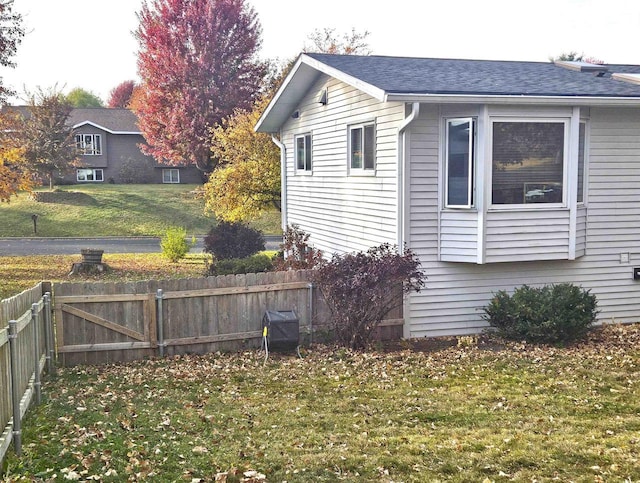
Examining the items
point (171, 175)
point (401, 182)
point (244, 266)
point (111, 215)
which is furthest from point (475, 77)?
point (171, 175)

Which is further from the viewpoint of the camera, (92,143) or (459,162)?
(92,143)

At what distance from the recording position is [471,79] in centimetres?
1183

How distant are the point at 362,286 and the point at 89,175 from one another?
41.0m

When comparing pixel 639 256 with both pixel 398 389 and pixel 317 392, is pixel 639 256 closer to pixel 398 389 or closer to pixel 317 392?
pixel 398 389

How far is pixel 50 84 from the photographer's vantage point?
3928cm

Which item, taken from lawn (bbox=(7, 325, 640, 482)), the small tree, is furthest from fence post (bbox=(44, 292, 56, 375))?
the small tree

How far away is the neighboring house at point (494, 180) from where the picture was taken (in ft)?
35.9

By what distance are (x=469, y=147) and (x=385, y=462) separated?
6.62m

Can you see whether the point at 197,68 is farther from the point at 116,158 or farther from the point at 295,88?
the point at 295,88

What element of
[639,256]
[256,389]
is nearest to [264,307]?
[256,389]

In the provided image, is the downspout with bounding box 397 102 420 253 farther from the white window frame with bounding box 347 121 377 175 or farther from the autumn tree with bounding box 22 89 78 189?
the autumn tree with bounding box 22 89 78 189

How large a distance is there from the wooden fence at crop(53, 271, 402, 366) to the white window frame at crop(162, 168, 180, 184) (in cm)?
3904

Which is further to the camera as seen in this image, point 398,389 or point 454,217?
point 454,217

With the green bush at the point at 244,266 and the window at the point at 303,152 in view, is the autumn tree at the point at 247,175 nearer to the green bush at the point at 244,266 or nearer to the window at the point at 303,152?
the window at the point at 303,152
